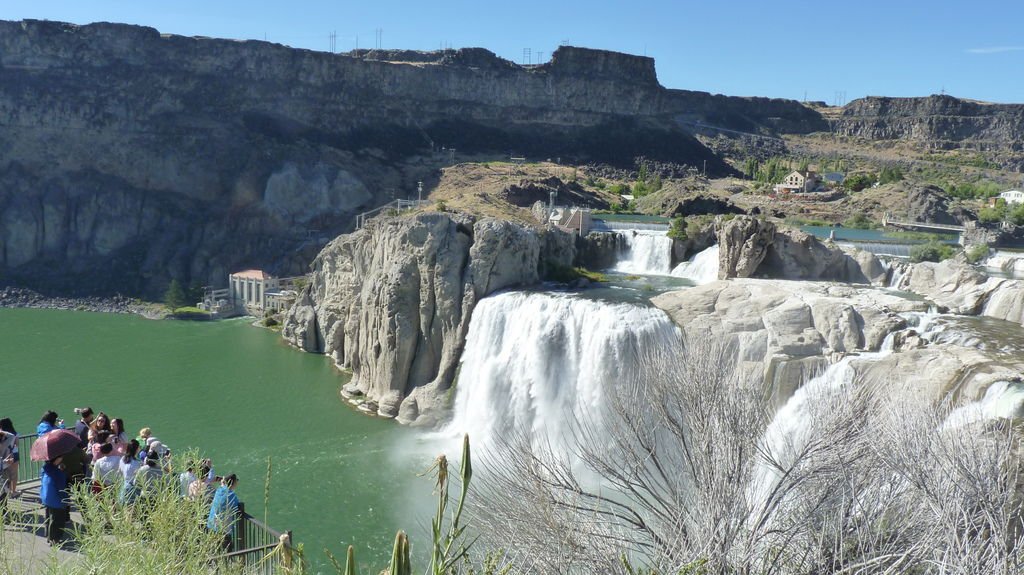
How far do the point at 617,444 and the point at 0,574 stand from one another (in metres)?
8.15

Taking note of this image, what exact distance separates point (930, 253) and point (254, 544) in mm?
30749

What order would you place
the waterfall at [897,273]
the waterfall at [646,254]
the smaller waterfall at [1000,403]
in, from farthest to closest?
the waterfall at [646,254] → the waterfall at [897,273] → the smaller waterfall at [1000,403]

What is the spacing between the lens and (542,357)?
75.7 ft

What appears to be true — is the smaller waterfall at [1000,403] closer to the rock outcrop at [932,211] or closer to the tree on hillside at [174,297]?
the rock outcrop at [932,211]

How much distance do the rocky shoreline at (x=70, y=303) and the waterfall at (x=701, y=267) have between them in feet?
99.7

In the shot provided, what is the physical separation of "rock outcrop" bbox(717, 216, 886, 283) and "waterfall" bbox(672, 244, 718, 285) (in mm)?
1846

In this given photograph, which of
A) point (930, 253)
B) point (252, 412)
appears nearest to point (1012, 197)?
point (930, 253)

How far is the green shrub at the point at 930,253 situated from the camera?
1252 inches

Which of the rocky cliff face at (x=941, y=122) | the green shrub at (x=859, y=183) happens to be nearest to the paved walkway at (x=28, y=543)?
the green shrub at (x=859, y=183)

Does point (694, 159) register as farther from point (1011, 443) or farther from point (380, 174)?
point (1011, 443)

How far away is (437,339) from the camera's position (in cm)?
2605

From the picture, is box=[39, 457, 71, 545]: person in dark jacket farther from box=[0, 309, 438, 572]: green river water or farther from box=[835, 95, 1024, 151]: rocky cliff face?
box=[835, 95, 1024, 151]: rocky cliff face

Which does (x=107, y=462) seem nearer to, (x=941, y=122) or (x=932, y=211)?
(x=932, y=211)

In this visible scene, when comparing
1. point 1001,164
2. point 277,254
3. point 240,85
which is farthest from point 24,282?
point 1001,164
